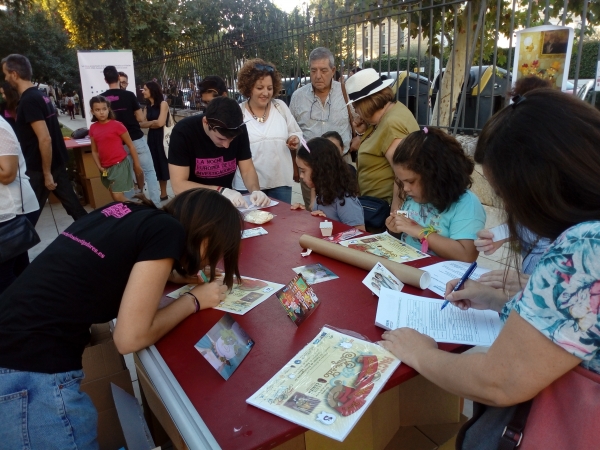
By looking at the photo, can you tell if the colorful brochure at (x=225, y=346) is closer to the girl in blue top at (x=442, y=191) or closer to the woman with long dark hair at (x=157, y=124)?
the girl in blue top at (x=442, y=191)

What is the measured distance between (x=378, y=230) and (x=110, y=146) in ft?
11.4

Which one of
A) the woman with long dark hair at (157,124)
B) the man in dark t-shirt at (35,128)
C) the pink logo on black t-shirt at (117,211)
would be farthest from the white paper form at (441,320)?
the woman with long dark hair at (157,124)

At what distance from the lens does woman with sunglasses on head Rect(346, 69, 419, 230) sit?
258cm

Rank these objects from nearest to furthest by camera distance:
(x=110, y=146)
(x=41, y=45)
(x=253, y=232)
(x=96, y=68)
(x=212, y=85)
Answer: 1. (x=253, y=232)
2. (x=212, y=85)
3. (x=110, y=146)
4. (x=96, y=68)
5. (x=41, y=45)

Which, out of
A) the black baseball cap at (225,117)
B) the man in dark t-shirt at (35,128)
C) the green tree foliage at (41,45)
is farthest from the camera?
the green tree foliage at (41,45)

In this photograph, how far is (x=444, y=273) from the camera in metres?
1.70

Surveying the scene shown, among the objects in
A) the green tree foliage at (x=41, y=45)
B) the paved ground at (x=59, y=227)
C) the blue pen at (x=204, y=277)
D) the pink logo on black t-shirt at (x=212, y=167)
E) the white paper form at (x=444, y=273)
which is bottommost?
the paved ground at (x=59, y=227)

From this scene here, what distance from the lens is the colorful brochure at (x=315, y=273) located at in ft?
5.56

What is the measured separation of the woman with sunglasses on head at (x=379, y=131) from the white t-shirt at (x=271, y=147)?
0.64 metres

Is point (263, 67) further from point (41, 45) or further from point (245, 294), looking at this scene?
point (41, 45)

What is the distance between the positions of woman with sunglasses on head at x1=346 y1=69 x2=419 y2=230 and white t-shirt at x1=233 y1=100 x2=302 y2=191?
0.64 metres

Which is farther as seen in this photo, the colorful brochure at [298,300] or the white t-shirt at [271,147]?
the white t-shirt at [271,147]

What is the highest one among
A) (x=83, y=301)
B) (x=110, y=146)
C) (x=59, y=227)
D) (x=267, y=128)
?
(x=267, y=128)

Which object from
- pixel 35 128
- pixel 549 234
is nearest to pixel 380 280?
pixel 549 234
